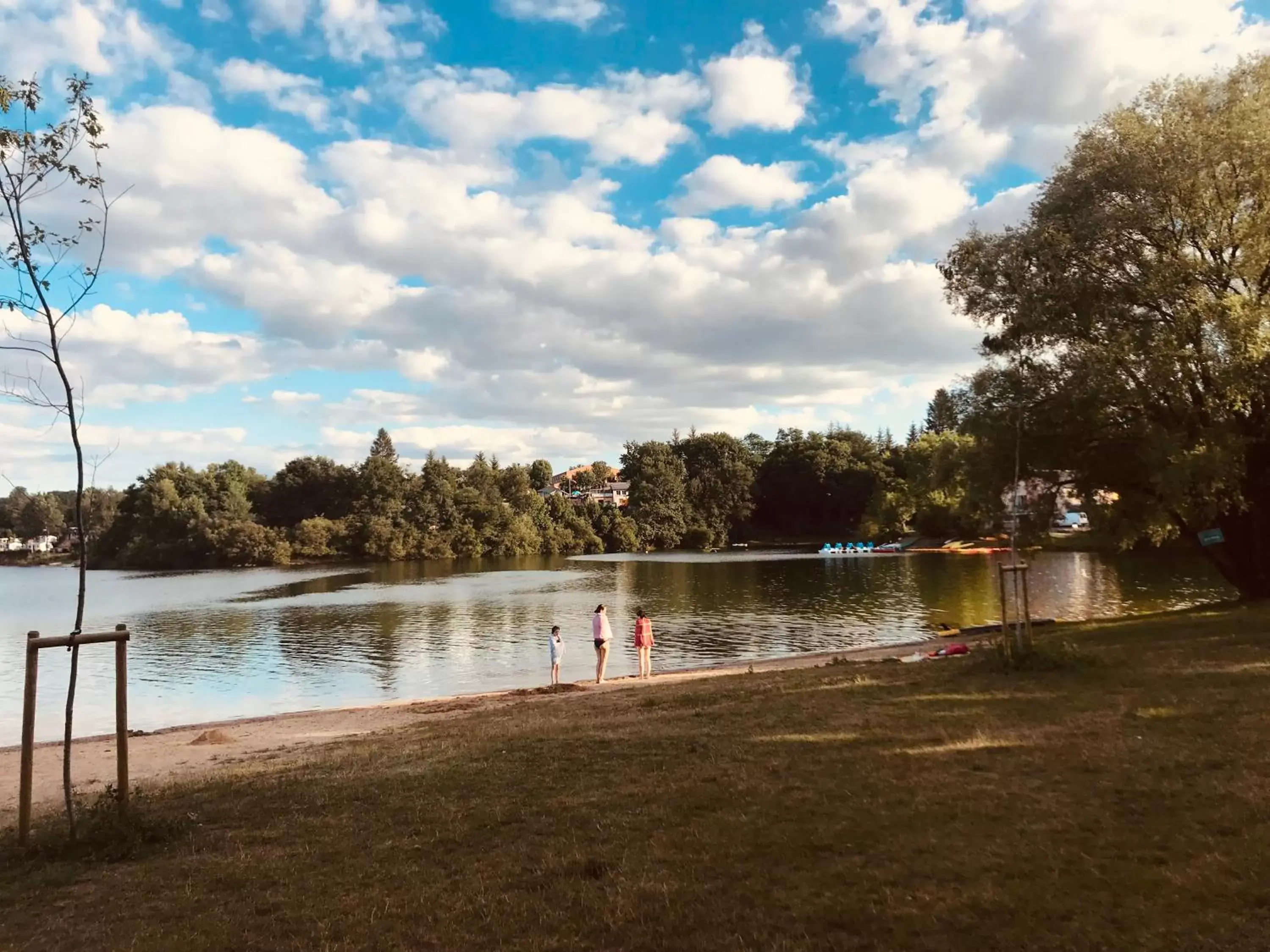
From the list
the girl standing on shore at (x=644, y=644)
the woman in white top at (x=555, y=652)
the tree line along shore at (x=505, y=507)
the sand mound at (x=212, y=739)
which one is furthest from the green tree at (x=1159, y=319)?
the tree line along shore at (x=505, y=507)

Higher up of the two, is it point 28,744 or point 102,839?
point 28,744

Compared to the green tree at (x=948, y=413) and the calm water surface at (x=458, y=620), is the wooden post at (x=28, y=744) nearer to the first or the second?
the calm water surface at (x=458, y=620)

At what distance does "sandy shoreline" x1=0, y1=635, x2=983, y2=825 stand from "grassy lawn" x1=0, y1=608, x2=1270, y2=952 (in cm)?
337

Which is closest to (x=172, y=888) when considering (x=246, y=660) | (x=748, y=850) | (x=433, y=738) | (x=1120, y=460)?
(x=748, y=850)

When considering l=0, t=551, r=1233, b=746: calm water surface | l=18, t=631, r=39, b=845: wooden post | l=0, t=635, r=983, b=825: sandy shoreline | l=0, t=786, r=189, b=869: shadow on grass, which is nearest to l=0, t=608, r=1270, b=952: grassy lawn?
l=0, t=786, r=189, b=869: shadow on grass

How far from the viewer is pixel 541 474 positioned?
168m

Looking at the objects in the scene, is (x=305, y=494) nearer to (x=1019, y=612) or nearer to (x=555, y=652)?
(x=555, y=652)

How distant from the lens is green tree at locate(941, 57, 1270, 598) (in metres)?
19.0

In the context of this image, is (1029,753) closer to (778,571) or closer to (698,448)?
(778,571)

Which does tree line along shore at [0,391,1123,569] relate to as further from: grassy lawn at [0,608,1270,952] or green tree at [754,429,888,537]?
grassy lawn at [0,608,1270,952]

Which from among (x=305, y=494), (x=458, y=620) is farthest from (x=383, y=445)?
(x=458, y=620)

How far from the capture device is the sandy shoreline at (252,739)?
1269cm

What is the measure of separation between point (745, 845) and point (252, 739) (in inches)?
542

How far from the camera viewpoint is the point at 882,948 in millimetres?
4520
